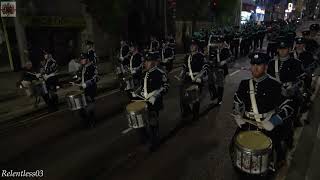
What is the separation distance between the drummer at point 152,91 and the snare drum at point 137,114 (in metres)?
0.37

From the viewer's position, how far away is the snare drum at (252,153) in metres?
4.20

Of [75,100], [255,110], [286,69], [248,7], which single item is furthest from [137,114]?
[248,7]

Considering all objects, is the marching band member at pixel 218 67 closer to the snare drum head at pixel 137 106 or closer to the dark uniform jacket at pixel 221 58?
the dark uniform jacket at pixel 221 58

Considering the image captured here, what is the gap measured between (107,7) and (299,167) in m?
16.4

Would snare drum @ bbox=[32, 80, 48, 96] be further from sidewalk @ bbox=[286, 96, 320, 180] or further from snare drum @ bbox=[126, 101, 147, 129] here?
sidewalk @ bbox=[286, 96, 320, 180]

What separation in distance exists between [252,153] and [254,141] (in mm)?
238

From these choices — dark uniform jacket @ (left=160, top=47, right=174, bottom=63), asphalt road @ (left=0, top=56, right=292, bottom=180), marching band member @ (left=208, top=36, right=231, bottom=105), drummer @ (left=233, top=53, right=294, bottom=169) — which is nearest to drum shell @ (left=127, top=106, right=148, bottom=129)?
asphalt road @ (left=0, top=56, right=292, bottom=180)

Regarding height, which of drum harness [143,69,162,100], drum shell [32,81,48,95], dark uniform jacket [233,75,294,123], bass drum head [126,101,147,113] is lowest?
drum shell [32,81,48,95]

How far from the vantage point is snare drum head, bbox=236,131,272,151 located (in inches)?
167

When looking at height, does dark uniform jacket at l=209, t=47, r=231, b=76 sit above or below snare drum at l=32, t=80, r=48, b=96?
above

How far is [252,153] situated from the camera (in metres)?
4.18

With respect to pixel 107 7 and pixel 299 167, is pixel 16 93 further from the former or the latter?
pixel 299 167

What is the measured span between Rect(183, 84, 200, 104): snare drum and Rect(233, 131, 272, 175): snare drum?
13.7 ft

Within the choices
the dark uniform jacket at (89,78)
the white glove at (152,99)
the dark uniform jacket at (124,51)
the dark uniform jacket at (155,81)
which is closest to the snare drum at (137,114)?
the white glove at (152,99)
